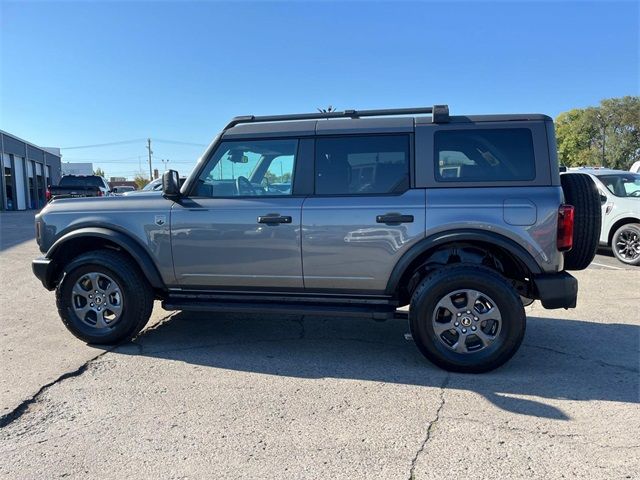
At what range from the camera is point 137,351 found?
4445 millimetres

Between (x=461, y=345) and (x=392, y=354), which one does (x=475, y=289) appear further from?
(x=392, y=354)

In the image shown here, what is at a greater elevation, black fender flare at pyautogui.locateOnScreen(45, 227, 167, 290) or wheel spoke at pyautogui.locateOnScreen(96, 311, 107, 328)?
black fender flare at pyautogui.locateOnScreen(45, 227, 167, 290)

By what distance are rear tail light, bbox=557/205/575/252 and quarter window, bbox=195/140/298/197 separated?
7.33 feet

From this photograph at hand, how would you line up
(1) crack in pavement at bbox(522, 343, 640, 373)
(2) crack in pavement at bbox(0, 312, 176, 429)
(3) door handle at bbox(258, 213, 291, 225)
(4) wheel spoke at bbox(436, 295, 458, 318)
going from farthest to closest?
(3) door handle at bbox(258, 213, 291, 225) → (1) crack in pavement at bbox(522, 343, 640, 373) → (4) wheel spoke at bbox(436, 295, 458, 318) → (2) crack in pavement at bbox(0, 312, 176, 429)

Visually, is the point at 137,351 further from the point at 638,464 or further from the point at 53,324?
the point at 638,464

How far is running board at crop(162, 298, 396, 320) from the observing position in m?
4.00

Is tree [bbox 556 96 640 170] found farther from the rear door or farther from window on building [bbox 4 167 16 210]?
the rear door

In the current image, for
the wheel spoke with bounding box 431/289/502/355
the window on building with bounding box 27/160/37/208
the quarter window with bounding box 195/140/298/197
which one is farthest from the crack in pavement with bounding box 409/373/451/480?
the window on building with bounding box 27/160/37/208

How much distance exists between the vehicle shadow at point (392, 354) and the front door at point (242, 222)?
0.66 m

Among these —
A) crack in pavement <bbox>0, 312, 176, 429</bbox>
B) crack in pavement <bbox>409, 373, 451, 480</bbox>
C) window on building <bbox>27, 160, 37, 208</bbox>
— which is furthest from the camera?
window on building <bbox>27, 160, 37, 208</bbox>

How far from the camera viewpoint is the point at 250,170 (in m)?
4.41

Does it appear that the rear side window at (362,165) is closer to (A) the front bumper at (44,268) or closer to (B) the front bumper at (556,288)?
(B) the front bumper at (556,288)

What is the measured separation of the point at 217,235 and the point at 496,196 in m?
2.40

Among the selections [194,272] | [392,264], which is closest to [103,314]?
[194,272]
